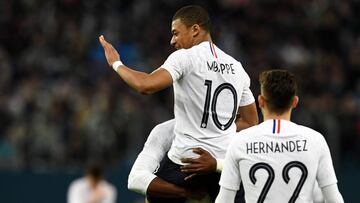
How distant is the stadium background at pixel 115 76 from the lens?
14641mm

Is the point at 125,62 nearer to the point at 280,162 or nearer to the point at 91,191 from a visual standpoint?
the point at 91,191

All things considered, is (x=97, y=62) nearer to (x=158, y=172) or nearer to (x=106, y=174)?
(x=106, y=174)

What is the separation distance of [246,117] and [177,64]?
95 centimetres

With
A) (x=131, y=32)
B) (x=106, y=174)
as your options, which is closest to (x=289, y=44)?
(x=131, y=32)

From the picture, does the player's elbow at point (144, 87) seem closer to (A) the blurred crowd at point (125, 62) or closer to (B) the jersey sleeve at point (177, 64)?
(B) the jersey sleeve at point (177, 64)

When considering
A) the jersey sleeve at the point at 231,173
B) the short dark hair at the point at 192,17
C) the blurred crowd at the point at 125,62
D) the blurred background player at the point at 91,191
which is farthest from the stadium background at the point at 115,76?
the jersey sleeve at the point at 231,173

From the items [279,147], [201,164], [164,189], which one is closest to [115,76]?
[164,189]

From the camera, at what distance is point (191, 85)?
6488 millimetres

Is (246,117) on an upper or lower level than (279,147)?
upper

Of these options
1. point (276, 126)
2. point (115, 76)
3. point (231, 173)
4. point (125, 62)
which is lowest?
point (231, 173)

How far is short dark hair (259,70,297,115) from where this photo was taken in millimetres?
5605

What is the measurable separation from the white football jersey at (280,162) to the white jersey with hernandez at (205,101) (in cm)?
93

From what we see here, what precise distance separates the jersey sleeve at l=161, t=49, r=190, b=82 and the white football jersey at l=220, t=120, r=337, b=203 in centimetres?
85

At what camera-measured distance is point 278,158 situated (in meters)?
5.55
